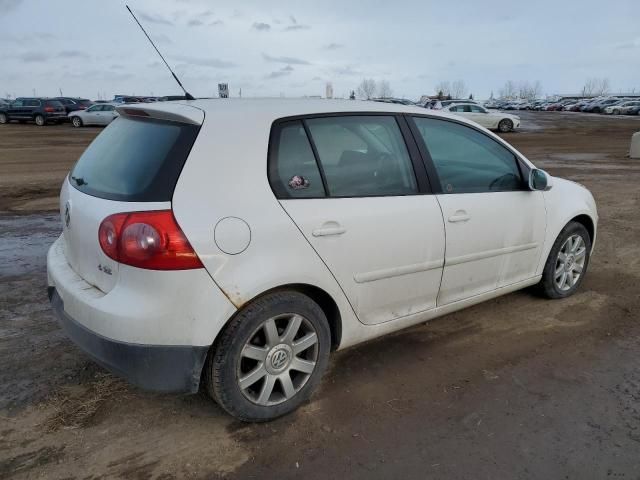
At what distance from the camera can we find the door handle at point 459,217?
342 cm

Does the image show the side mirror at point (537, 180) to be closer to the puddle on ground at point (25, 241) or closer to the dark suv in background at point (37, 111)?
the puddle on ground at point (25, 241)

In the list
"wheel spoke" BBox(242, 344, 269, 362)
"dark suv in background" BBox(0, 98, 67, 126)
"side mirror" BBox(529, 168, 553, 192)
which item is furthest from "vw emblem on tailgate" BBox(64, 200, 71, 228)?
"dark suv in background" BBox(0, 98, 67, 126)

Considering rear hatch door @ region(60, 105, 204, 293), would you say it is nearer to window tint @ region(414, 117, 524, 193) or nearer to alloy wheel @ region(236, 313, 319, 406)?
alloy wheel @ region(236, 313, 319, 406)

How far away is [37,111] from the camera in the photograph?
32.4 meters

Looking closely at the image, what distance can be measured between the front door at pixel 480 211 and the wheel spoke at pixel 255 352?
1.38 m

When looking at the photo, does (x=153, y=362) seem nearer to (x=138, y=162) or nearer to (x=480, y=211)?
(x=138, y=162)

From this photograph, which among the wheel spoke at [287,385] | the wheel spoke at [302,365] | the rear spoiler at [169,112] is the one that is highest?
the rear spoiler at [169,112]

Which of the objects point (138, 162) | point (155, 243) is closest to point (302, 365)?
point (155, 243)

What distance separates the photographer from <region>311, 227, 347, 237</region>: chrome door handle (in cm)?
279

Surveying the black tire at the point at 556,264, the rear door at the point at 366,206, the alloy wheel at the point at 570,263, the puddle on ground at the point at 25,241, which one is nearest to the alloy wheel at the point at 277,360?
the rear door at the point at 366,206

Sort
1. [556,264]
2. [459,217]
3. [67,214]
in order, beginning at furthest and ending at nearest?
1. [556,264]
2. [459,217]
3. [67,214]

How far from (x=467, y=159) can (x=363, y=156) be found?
3.21 ft

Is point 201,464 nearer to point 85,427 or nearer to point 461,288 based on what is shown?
point 85,427

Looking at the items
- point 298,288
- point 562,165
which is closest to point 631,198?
point 562,165
